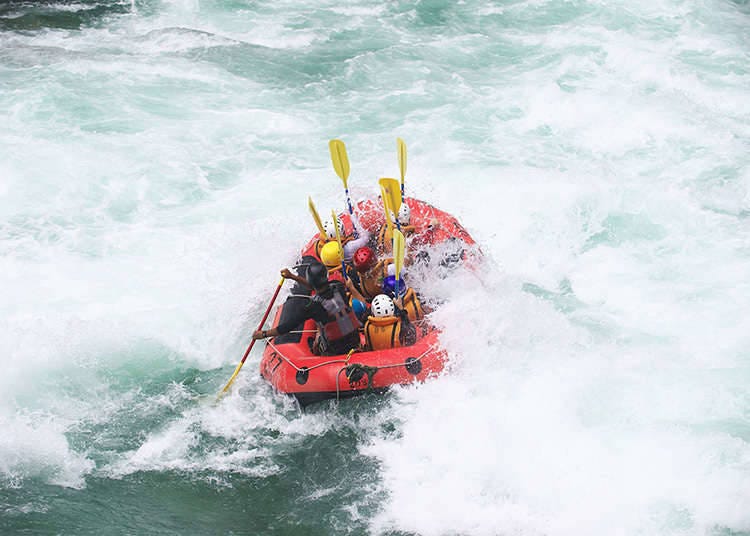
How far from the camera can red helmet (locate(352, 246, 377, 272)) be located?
23.8 feet

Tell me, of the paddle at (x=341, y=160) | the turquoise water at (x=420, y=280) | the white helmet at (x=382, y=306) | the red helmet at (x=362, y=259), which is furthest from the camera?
the paddle at (x=341, y=160)

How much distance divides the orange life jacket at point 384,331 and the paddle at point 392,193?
1128 mm

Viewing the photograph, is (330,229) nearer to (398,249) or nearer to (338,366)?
(398,249)

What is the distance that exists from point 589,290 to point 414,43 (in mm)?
7669

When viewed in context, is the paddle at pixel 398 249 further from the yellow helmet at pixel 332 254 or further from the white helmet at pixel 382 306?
the yellow helmet at pixel 332 254

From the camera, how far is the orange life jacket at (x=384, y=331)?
22.3ft

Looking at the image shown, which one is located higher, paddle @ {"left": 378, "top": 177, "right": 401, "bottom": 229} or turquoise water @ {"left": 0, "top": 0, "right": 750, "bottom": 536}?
paddle @ {"left": 378, "top": 177, "right": 401, "bottom": 229}

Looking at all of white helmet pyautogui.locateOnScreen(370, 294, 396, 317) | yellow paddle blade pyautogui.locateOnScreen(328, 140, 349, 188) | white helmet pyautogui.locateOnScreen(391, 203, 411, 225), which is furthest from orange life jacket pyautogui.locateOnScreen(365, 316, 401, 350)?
yellow paddle blade pyautogui.locateOnScreen(328, 140, 349, 188)

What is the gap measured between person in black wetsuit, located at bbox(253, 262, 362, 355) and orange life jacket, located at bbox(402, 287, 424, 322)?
45cm

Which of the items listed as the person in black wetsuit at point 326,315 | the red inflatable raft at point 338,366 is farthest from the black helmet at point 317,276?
the red inflatable raft at point 338,366

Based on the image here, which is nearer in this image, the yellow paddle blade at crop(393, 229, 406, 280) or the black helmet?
the black helmet

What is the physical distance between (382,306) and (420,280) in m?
0.94

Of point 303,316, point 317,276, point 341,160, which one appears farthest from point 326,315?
point 341,160

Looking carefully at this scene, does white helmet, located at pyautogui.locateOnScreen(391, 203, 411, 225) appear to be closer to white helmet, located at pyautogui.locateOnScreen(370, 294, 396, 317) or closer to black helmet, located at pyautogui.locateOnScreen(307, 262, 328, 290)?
white helmet, located at pyautogui.locateOnScreen(370, 294, 396, 317)
